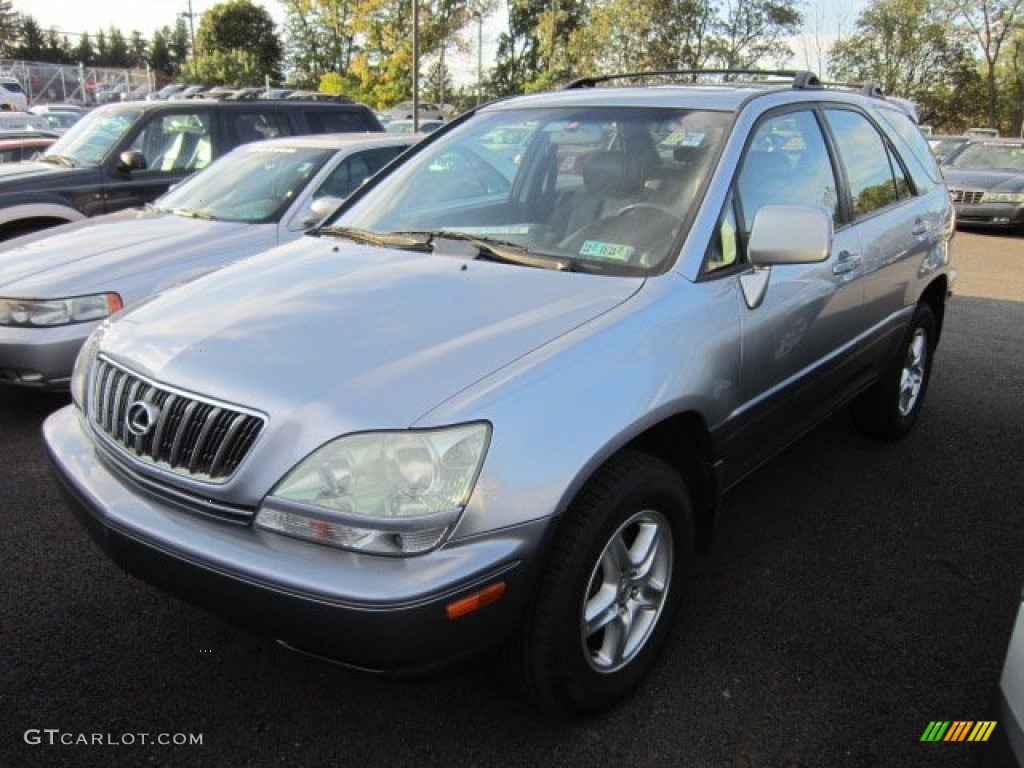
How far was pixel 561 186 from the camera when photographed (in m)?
3.13

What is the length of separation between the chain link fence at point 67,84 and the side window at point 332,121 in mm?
37150

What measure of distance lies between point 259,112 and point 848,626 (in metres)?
6.85

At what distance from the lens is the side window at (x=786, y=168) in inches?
114

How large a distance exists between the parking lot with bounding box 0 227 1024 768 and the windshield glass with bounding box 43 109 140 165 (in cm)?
432

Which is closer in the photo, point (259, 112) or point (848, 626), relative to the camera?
point (848, 626)

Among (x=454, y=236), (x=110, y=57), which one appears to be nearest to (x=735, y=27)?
(x=454, y=236)

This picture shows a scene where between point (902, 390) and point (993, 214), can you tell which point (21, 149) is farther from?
point (993, 214)

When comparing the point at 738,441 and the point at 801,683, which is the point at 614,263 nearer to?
the point at 738,441

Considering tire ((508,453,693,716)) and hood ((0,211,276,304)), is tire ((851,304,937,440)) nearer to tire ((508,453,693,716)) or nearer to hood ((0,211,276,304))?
tire ((508,453,693,716))

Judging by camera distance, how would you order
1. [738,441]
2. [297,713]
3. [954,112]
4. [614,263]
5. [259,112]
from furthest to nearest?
[954,112], [259,112], [738,441], [614,263], [297,713]

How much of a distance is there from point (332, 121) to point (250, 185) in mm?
2925

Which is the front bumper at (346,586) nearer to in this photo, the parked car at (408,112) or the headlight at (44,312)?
the headlight at (44,312)

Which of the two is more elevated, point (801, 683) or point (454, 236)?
point (454, 236)

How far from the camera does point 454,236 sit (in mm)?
2941
